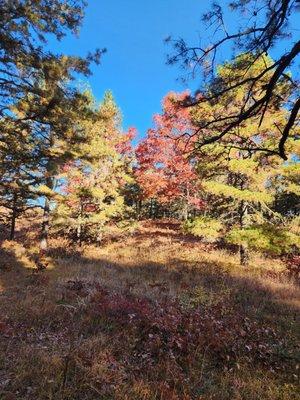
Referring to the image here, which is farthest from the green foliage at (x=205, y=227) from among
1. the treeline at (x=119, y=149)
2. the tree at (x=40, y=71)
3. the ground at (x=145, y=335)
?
the tree at (x=40, y=71)

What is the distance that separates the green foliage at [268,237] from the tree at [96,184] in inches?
374

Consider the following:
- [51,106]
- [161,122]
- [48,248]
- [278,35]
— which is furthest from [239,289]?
[161,122]

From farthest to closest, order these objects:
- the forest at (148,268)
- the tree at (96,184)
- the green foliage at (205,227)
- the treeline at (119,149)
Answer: the tree at (96,184)
the green foliage at (205,227)
the treeline at (119,149)
the forest at (148,268)

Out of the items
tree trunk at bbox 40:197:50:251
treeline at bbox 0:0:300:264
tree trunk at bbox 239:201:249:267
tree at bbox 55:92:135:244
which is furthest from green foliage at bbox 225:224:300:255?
tree trunk at bbox 40:197:50:251

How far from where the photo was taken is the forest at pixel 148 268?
5.69 meters

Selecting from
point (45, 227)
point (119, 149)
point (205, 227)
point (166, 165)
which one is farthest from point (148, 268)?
point (119, 149)

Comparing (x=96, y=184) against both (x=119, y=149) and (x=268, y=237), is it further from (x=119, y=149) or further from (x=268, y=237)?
(x=268, y=237)

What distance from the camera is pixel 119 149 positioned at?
98.6 ft

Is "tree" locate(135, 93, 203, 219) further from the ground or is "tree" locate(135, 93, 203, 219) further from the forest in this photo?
the ground

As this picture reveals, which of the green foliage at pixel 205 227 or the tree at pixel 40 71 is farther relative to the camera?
the green foliage at pixel 205 227

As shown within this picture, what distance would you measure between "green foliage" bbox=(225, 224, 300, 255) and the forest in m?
0.06

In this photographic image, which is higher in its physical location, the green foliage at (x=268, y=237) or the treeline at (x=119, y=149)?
the treeline at (x=119, y=149)

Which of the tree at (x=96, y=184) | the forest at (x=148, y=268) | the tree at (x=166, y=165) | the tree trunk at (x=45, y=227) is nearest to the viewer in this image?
the forest at (x=148, y=268)

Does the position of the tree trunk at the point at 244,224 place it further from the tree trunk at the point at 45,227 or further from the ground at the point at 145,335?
the tree trunk at the point at 45,227
